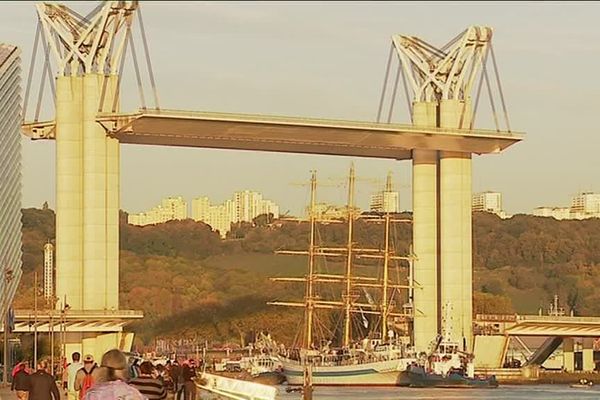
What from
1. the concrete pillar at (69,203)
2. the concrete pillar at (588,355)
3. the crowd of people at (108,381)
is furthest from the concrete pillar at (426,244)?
the crowd of people at (108,381)

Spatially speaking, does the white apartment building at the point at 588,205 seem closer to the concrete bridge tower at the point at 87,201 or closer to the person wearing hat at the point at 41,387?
the concrete bridge tower at the point at 87,201

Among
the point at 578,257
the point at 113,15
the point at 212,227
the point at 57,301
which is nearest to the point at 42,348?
the point at 57,301

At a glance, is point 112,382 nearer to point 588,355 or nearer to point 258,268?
point 588,355

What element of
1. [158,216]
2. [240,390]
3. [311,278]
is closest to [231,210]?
[158,216]

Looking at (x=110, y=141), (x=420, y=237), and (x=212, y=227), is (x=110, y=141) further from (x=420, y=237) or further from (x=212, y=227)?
(x=212, y=227)

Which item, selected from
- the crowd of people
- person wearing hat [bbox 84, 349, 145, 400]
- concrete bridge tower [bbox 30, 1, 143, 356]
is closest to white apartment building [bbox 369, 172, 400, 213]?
concrete bridge tower [bbox 30, 1, 143, 356]
